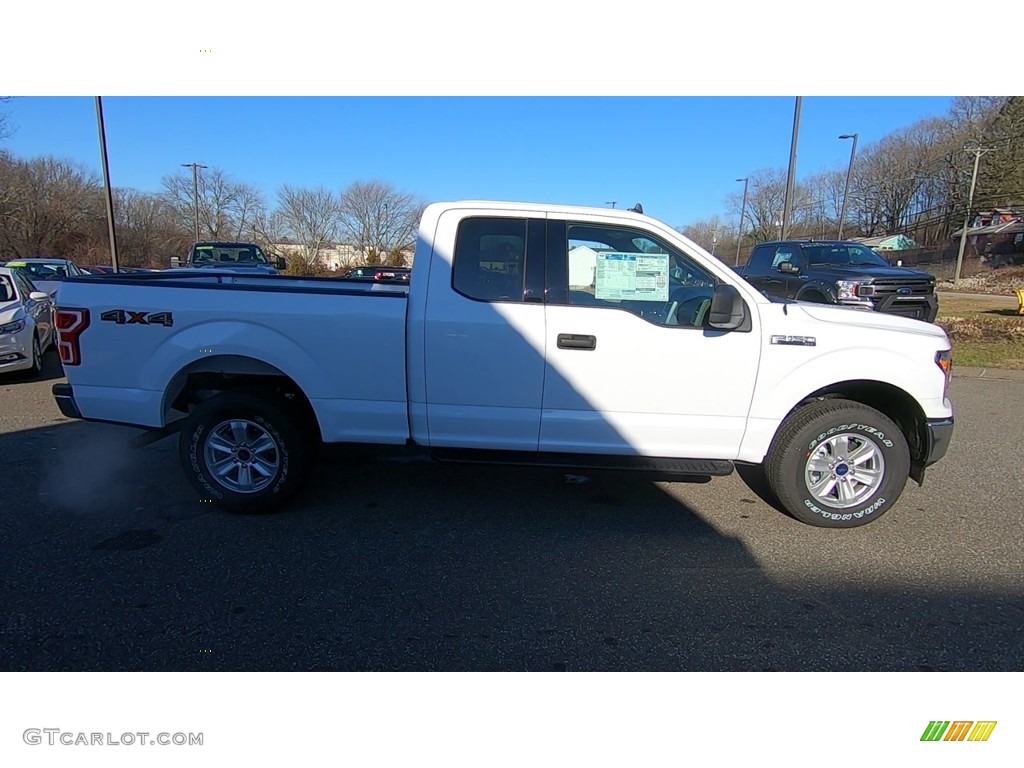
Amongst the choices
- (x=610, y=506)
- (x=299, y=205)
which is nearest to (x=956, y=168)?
(x=299, y=205)

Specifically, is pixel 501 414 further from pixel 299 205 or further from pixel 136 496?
pixel 299 205

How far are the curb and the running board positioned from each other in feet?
25.7

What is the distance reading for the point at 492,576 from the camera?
10.5 feet

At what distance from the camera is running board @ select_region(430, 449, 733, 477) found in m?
3.69

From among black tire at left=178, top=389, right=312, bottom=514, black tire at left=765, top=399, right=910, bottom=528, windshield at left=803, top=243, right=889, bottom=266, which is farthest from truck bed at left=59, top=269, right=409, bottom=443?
windshield at left=803, top=243, right=889, bottom=266

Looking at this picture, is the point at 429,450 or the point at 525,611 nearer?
the point at 525,611

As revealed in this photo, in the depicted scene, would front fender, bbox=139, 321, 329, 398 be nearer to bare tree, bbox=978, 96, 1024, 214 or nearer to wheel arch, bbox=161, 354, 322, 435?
wheel arch, bbox=161, 354, 322, 435

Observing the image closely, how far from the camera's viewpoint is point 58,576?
10.2 ft

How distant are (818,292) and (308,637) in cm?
1090

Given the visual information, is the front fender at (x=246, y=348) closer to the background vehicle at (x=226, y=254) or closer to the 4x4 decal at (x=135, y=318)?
the 4x4 decal at (x=135, y=318)

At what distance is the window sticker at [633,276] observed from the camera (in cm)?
369

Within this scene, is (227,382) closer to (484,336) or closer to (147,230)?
(484,336)

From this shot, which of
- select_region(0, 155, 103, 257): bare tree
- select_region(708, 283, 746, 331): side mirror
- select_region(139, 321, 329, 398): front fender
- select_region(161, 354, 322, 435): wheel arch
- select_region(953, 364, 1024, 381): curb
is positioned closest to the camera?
select_region(708, 283, 746, 331): side mirror
